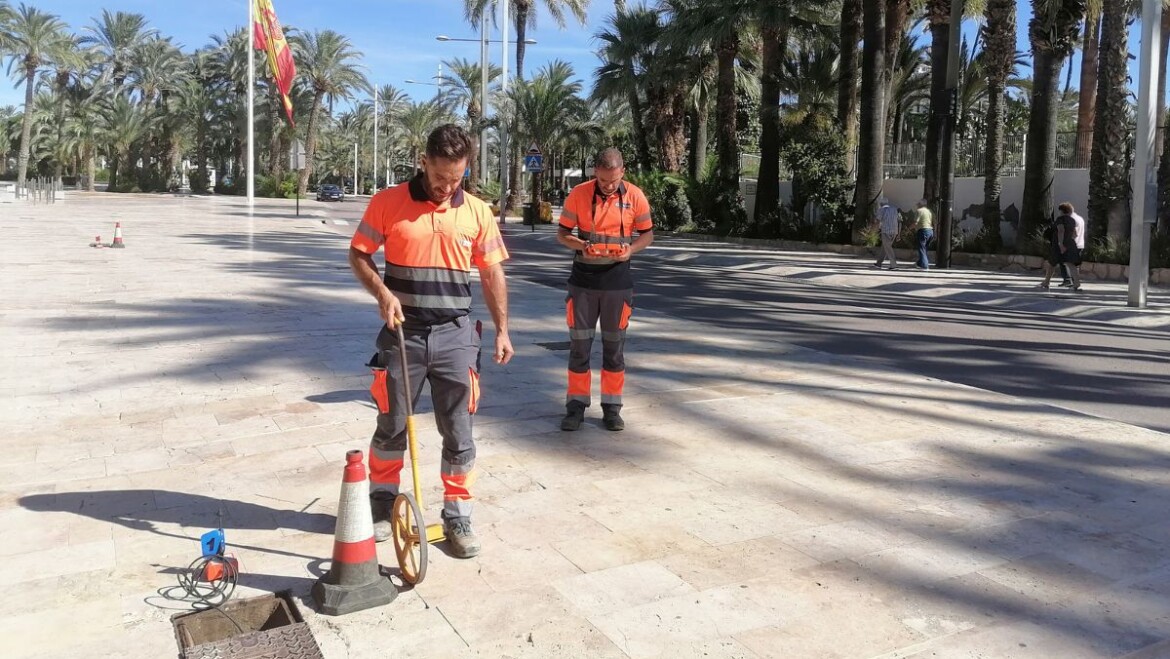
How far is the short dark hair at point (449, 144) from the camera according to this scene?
407cm

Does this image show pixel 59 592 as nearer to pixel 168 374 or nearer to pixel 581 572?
pixel 581 572

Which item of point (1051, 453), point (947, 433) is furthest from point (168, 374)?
point (1051, 453)

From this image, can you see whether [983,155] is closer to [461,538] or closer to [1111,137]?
[1111,137]

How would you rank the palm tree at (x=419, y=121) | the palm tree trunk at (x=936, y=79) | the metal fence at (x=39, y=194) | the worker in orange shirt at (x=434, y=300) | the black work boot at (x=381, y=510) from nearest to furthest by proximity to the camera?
the worker in orange shirt at (x=434, y=300) < the black work boot at (x=381, y=510) < the palm tree trunk at (x=936, y=79) < the metal fence at (x=39, y=194) < the palm tree at (x=419, y=121)

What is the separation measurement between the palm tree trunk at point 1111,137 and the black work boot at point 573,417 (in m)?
15.9

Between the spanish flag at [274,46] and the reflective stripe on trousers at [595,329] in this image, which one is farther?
the spanish flag at [274,46]

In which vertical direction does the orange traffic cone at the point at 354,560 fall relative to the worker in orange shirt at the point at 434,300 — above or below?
below

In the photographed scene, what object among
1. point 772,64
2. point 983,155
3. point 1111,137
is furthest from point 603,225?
point 772,64

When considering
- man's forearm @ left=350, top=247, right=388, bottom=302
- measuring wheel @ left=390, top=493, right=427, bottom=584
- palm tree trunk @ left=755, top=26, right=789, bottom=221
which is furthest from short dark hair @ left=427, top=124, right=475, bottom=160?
palm tree trunk @ left=755, top=26, right=789, bottom=221

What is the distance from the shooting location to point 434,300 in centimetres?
424

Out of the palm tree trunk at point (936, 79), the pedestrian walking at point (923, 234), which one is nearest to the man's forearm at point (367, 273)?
the pedestrian walking at point (923, 234)

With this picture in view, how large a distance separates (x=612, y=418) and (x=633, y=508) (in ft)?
5.16

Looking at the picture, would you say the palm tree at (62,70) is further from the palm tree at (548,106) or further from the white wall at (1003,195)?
the white wall at (1003,195)

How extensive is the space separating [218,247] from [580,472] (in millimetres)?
18615
